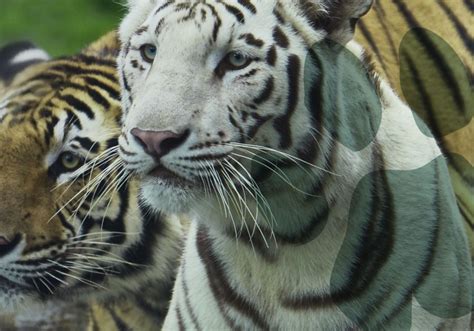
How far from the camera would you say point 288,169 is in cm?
Result: 250

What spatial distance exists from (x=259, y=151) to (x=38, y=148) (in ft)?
2.26

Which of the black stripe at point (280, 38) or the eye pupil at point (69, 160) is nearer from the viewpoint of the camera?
the black stripe at point (280, 38)

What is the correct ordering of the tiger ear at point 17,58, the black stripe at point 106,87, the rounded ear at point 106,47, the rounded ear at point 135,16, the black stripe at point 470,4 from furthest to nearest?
the black stripe at point 470,4
the tiger ear at point 17,58
the rounded ear at point 106,47
the black stripe at point 106,87
the rounded ear at point 135,16

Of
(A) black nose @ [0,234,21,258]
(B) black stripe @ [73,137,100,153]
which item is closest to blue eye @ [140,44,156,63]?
(B) black stripe @ [73,137,100,153]

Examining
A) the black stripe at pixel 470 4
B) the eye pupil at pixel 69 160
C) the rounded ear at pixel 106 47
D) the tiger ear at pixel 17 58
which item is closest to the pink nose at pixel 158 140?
the eye pupil at pixel 69 160

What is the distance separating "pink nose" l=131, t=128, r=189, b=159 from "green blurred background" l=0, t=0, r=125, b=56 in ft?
11.4

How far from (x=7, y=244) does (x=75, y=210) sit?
0.16 m

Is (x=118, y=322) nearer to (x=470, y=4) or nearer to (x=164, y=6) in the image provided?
(x=164, y=6)

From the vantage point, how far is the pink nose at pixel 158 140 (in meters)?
2.34

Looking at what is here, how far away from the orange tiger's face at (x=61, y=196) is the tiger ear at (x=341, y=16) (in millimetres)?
609

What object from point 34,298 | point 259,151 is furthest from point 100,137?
point 259,151

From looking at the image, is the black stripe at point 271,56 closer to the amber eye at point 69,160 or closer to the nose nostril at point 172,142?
the nose nostril at point 172,142

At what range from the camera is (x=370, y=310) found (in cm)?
259

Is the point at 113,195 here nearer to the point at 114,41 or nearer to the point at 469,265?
the point at 114,41
